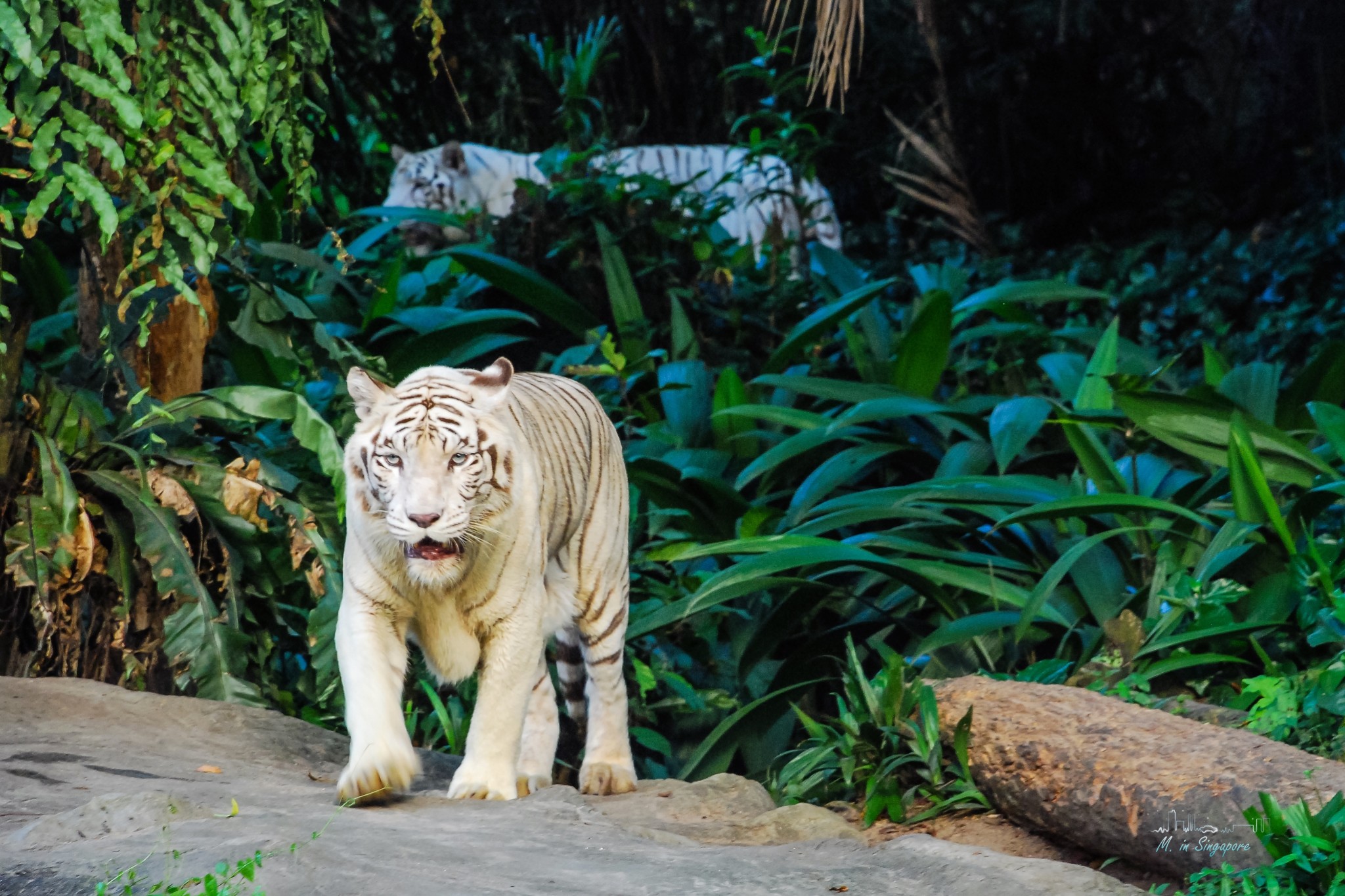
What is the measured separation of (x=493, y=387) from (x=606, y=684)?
1.05 m

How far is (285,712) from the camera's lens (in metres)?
4.32

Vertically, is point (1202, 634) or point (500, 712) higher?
point (500, 712)

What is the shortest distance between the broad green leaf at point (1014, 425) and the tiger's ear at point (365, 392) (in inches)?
107

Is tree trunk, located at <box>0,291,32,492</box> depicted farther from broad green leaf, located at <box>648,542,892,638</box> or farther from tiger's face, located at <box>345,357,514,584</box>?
broad green leaf, located at <box>648,542,892,638</box>

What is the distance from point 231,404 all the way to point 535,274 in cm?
308

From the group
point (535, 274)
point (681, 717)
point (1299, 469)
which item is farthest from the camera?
point (535, 274)

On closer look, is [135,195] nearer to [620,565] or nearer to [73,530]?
[73,530]

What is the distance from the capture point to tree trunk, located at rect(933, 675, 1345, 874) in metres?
2.88

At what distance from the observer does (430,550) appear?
304cm

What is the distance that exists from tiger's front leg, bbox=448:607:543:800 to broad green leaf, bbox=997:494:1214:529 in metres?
1.88

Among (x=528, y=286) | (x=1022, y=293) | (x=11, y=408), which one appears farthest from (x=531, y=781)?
(x=1022, y=293)

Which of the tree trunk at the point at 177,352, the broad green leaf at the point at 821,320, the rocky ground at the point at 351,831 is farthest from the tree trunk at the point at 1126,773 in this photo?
the broad green leaf at the point at 821,320

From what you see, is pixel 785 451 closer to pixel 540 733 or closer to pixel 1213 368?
pixel 1213 368

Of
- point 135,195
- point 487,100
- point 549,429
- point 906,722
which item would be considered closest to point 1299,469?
point 906,722
